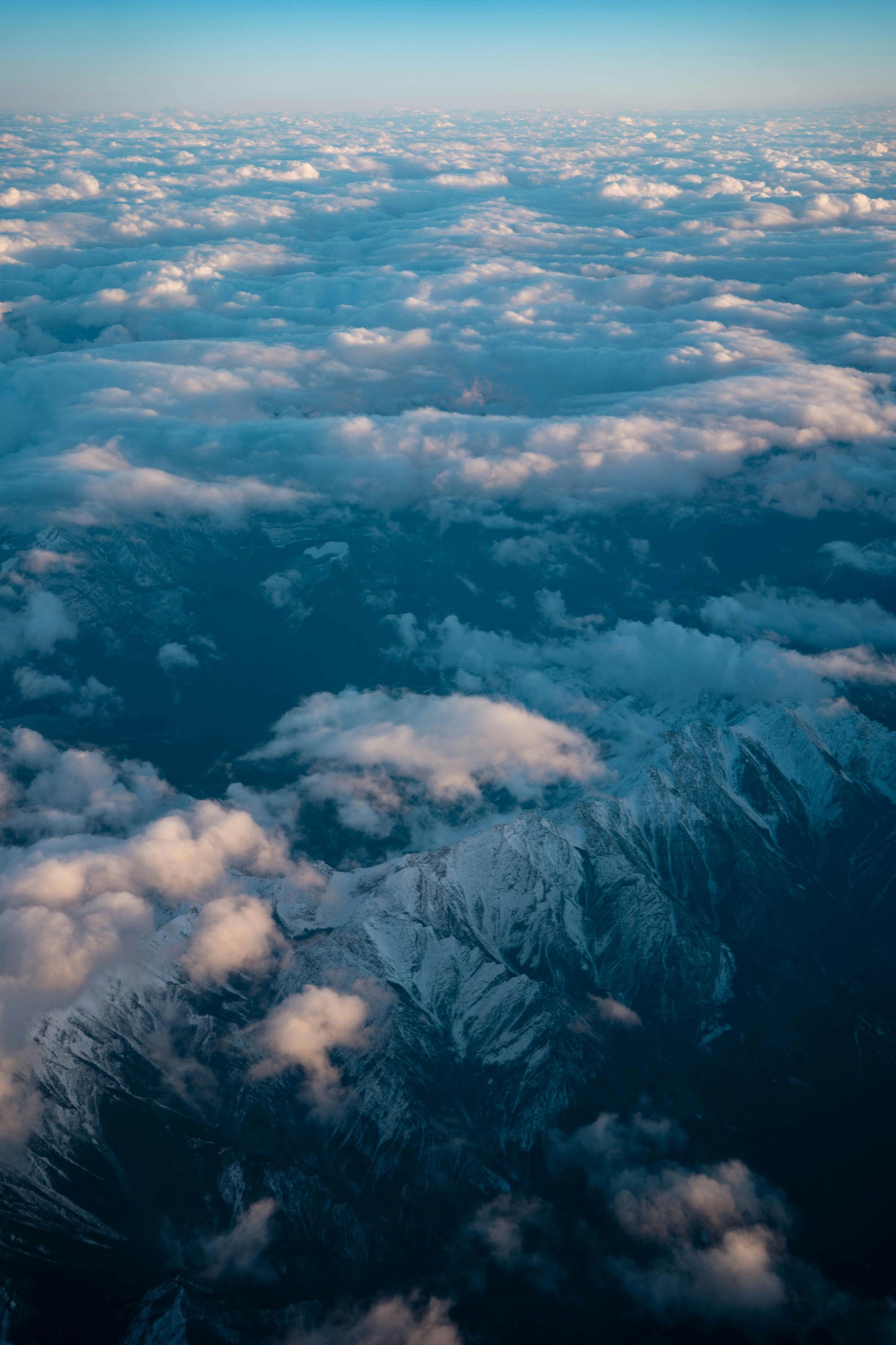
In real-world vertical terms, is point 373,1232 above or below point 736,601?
below

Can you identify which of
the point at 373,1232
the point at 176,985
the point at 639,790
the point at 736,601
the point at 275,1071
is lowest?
the point at 373,1232

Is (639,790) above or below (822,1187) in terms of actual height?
above

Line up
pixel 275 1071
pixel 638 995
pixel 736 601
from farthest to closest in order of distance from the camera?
pixel 736 601 < pixel 638 995 < pixel 275 1071

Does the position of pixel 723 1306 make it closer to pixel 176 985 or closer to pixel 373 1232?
pixel 373 1232

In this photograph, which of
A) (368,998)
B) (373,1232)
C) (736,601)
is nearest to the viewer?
(373,1232)

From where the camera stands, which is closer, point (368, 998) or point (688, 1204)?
point (688, 1204)

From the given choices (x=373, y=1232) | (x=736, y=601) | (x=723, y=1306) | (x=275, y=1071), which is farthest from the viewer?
(x=736, y=601)

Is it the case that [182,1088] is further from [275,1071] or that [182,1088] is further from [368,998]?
[368,998]

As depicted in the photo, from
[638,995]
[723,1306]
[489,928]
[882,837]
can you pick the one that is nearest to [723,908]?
[638,995]

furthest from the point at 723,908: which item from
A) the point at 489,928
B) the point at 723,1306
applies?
the point at 723,1306
